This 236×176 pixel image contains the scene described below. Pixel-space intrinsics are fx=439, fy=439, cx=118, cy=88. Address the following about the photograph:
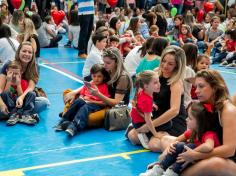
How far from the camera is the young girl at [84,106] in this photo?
15.9ft

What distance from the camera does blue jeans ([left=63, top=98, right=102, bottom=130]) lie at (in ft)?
15.9

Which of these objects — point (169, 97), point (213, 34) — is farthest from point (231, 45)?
point (169, 97)

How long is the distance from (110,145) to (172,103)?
0.79m

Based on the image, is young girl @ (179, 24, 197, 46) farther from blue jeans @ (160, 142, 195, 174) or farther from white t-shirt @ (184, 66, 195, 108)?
blue jeans @ (160, 142, 195, 174)

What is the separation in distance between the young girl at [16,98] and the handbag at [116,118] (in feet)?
2.93

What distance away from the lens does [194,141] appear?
343cm

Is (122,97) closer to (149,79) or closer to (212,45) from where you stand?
(149,79)

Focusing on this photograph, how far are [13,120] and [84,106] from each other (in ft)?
2.92

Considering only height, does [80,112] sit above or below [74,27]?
below

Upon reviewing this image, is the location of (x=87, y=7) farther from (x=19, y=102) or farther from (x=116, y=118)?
Result: (x=116, y=118)

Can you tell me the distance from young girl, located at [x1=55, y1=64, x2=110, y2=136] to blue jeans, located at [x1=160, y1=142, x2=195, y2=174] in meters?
1.60

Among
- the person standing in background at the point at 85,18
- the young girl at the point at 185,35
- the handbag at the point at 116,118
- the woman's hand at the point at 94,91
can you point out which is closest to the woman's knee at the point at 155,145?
the handbag at the point at 116,118

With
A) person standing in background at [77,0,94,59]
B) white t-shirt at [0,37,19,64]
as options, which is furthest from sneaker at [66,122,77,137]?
person standing in background at [77,0,94,59]

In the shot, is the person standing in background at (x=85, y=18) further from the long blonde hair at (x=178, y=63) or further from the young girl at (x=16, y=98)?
the long blonde hair at (x=178, y=63)
